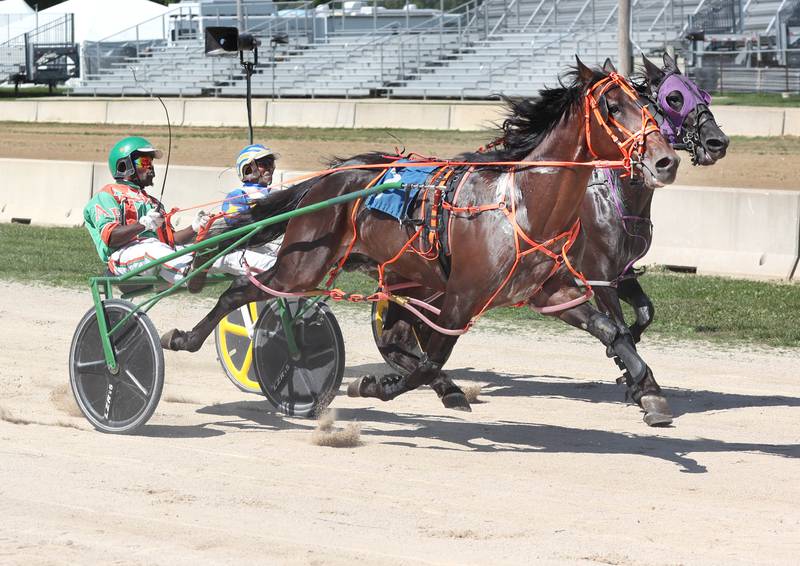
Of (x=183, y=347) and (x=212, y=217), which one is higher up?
(x=212, y=217)

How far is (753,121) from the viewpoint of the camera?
23.1m

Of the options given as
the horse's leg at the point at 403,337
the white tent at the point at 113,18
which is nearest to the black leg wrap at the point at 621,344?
the horse's leg at the point at 403,337

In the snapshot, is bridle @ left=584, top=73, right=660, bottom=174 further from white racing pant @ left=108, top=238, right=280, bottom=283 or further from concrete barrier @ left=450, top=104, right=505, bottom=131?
concrete barrier @ left=450, top=104, right=505, bottom=131

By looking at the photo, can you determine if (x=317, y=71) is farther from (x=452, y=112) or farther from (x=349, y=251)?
(x=349, y=251)

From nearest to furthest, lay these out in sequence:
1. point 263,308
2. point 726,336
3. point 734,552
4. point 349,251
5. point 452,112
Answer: point 734,552
point 349,251
point 263,308
point 726,336
point 452,112

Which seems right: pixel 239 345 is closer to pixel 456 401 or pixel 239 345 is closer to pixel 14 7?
pixel 456 401

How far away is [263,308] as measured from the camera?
25.8 ft

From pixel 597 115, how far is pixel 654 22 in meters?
25.6

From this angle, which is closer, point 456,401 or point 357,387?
point 456,401

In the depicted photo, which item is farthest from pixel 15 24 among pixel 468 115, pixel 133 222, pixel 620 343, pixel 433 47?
pixel 620 343

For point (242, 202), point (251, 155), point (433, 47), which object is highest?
point (433, 47)

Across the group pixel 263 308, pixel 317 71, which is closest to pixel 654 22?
pixel 317 71

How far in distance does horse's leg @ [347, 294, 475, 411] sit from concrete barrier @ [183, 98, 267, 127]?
23.0m

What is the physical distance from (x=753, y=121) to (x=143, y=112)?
15.8 meters
